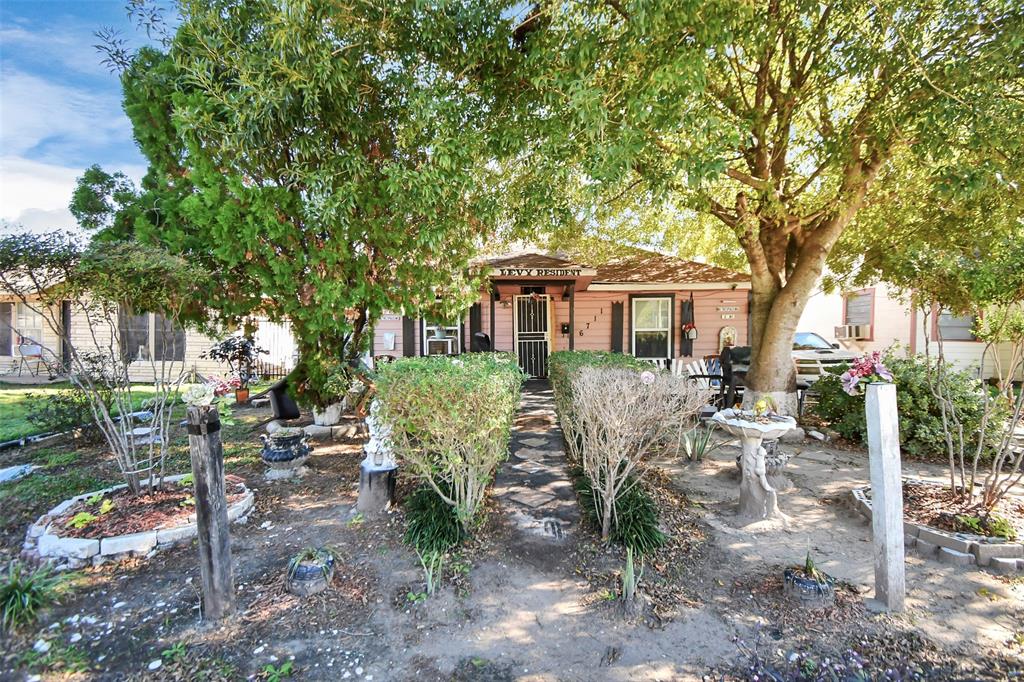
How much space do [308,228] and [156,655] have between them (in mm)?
4485

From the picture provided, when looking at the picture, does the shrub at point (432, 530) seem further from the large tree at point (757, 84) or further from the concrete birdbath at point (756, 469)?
the large tree at point (757, 84)

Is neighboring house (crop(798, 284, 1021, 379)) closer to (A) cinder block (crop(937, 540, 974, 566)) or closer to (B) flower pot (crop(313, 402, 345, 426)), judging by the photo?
(A) cinder block (crop(937, 540, 974, 566))

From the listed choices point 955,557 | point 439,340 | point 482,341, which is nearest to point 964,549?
point 955,557

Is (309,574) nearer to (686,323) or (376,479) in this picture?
(376,479)

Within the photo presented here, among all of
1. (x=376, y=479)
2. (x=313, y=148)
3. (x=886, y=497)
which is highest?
(x=313, y=148)

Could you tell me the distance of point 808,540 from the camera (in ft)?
13.0

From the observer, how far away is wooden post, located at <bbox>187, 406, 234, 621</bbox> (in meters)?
2.81

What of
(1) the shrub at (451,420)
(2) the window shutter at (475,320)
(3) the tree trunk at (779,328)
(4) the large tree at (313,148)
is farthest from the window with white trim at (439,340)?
(1) the shrub at (451,420)

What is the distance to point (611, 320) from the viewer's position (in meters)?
12.4

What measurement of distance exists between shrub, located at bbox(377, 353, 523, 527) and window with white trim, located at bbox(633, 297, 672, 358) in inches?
364

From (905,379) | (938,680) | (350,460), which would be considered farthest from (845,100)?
(350,460)

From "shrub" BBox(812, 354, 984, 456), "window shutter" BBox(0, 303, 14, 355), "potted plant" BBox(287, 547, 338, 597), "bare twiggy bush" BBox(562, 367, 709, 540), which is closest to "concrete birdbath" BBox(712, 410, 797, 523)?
"bare twiggy bush" BBox(562, 367, 709, 540)

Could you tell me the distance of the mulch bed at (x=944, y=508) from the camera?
3.96 m

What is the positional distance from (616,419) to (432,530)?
5.98 ft
